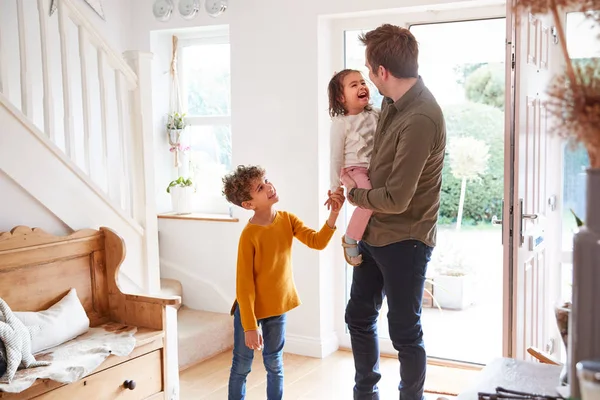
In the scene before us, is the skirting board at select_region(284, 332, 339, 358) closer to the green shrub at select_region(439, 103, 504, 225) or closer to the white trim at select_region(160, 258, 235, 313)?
the white trim at select_region(160, 258, 235, 313)

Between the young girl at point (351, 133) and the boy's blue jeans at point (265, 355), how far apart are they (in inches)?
20.4

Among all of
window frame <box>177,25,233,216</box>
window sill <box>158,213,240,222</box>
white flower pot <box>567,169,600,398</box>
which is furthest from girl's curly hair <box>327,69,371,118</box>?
window frame <box>177,25,233,216</box>

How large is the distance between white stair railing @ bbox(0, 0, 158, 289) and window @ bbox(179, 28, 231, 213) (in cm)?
66

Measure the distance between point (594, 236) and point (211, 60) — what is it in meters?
3.88

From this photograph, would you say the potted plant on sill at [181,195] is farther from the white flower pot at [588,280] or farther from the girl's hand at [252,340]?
the white flower pot at [588,280]

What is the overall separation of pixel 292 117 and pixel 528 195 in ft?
5.22

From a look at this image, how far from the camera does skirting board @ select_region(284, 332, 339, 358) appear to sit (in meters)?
4.01

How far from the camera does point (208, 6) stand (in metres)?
4.21

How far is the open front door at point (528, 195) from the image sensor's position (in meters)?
2.67

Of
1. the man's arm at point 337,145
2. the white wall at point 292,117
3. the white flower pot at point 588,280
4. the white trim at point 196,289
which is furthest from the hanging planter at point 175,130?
the white flower pot at point 588,280

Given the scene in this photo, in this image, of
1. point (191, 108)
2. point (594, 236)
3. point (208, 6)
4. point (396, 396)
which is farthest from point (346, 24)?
point (594, 236)

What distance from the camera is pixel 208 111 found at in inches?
182

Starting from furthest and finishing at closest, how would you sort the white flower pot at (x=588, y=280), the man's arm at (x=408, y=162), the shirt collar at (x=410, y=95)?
the shirt collar at (x=410, y=95) → the man's arm at (x=408, y=162) → the white flower pot at (x=588, y=280)

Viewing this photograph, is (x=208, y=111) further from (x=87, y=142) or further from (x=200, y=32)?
(x=87, y=142)
